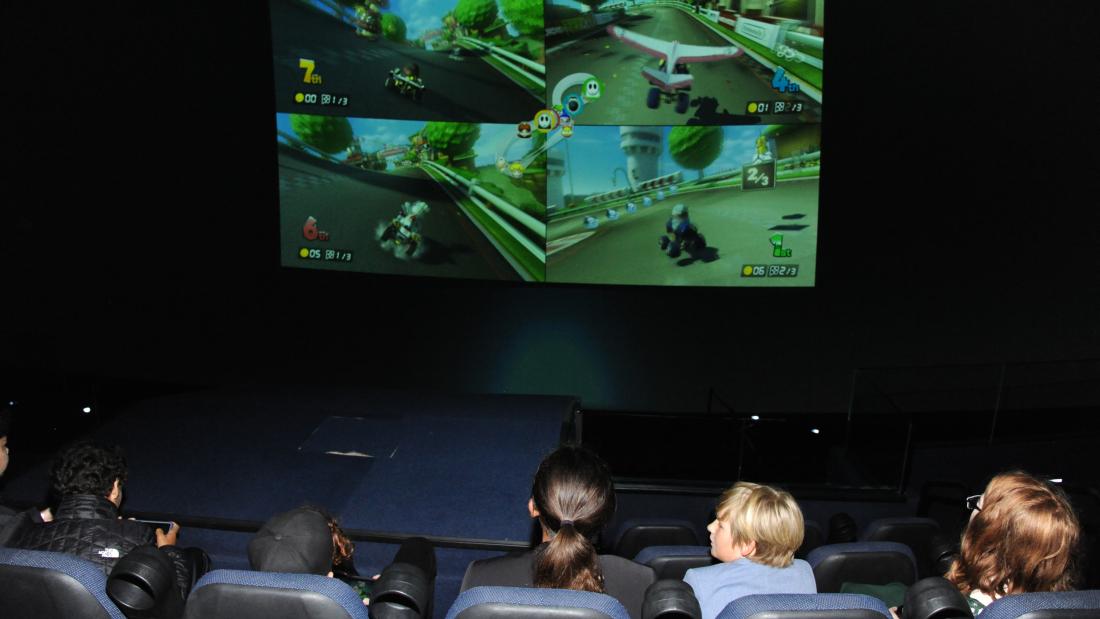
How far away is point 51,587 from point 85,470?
0.64 metres

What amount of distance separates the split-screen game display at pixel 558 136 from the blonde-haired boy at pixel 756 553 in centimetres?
375

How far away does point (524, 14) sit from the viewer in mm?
5449

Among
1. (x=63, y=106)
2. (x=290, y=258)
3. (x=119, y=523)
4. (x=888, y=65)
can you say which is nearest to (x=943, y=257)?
(x=888, y=65)

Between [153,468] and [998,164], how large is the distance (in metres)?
5.90

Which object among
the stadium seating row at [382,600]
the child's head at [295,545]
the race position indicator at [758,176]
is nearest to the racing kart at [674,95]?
the race position indicator at [758,176]

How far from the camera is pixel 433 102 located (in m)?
5.67

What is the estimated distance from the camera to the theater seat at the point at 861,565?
2402mm

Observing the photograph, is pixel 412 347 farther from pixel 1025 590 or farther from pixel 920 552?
pixel 1025 590

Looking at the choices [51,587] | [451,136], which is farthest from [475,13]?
[51,587]

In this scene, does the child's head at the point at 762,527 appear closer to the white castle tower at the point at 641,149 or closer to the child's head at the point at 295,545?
the child's head at the point at 295,545

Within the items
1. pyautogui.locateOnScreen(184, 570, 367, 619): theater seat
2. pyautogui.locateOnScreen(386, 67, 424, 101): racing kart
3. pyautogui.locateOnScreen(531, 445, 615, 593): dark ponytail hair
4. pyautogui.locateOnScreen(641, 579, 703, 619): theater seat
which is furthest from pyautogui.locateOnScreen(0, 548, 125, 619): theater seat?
pyautogui.locateOnScreen(386, 67, 424, 101): racing kart

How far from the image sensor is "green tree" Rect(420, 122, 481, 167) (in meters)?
5.69

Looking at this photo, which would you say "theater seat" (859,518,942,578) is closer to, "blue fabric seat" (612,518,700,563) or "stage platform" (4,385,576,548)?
"blue fabric seat" (612,518,700,563)

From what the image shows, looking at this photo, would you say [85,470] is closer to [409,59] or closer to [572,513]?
[572,513]
